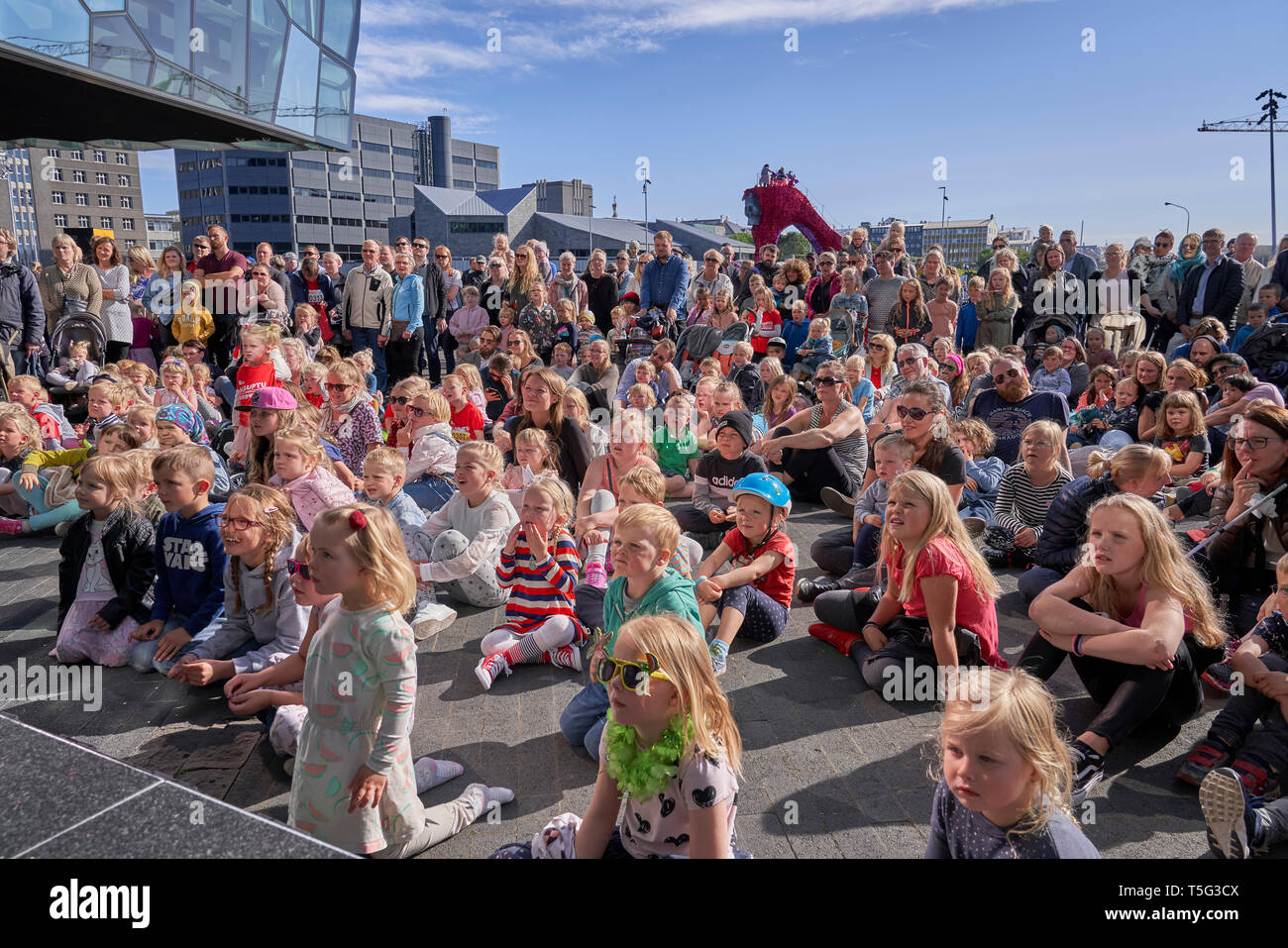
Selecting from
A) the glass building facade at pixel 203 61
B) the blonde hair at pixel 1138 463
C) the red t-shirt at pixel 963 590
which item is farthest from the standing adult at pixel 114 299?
the blonde hair at pixel 1138 463

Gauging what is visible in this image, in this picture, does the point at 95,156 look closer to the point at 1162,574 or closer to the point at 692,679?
the point at 692,679

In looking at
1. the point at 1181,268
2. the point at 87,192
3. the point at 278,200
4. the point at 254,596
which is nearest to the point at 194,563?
the point at 254,596

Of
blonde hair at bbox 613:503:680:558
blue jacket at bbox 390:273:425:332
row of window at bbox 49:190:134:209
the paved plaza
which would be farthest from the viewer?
row of window at bbox 49:190:134:209

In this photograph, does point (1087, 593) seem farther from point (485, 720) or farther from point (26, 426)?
point (26, 426)

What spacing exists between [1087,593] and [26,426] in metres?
8.51

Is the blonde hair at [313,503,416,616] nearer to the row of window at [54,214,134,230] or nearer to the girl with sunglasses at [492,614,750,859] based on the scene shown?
the girl with sunglasses at [492,614,750,859]

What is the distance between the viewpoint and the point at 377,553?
9.71 feet

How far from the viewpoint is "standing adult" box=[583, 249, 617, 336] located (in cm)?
1438

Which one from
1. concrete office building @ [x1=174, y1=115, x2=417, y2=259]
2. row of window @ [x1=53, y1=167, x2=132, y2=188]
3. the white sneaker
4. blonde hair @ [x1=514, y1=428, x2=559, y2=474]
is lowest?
the white sneaker

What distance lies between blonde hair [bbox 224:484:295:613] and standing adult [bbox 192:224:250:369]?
28.7ft

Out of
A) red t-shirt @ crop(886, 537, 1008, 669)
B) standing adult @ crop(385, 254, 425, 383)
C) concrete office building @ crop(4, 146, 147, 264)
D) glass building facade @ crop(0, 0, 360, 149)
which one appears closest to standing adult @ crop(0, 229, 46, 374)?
→ glass building facade @ crop(0, 0, 360, 149)

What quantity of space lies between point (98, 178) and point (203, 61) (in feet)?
400

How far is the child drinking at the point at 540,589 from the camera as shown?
15.5ft

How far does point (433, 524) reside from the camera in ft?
18.7
